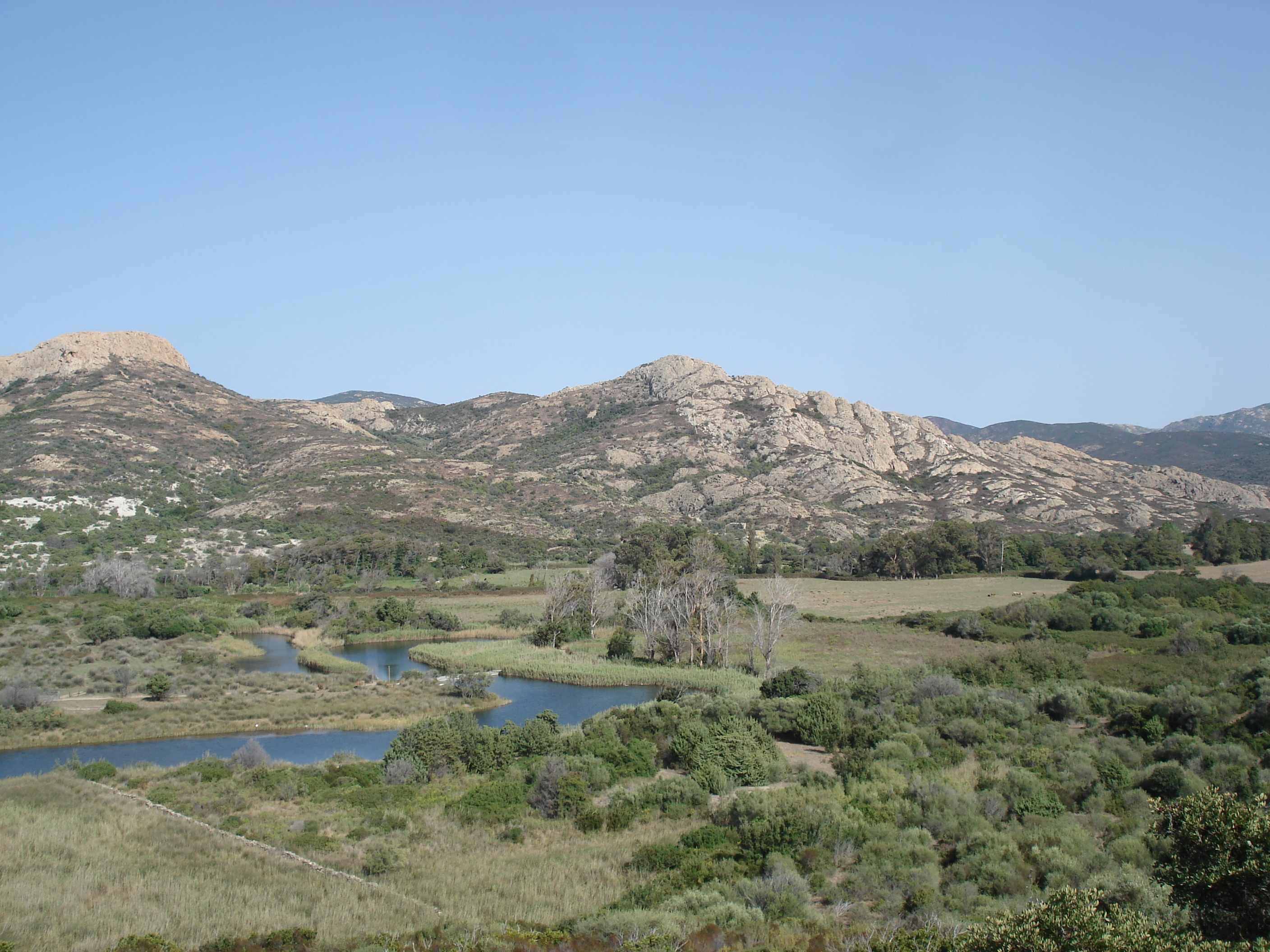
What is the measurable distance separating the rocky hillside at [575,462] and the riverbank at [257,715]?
62.0 meters

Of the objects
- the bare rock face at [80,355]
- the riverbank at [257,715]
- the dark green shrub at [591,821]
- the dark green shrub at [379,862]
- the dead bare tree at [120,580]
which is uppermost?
the bare rock face at [80,355]

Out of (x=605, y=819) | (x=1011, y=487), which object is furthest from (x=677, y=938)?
(x=1011, y=487)

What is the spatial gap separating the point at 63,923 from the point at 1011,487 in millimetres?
136288

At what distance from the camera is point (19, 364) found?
139250 mm

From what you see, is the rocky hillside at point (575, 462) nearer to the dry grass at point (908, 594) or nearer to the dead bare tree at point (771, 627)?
the dry grass at point (908, 594)

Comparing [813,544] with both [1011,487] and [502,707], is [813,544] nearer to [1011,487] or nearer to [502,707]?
[1011,487]

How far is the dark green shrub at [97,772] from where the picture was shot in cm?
2305

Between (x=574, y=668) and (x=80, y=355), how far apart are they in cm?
13013

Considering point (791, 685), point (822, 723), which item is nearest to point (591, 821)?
point (822, 723)

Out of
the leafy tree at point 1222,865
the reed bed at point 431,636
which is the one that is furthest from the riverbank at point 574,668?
the leafy tree at point 1222,865

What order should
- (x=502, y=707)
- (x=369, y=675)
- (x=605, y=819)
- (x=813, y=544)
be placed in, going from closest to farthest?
1. (x=605, y=819)
2. (x=502, y=707)
3. (x=369, y=675)
4. (x=813, y=544)

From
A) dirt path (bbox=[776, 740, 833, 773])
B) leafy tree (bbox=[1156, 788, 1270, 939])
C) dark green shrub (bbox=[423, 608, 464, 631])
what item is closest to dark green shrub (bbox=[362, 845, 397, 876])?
dirt path (bbox=[776, 740, 833, 773])

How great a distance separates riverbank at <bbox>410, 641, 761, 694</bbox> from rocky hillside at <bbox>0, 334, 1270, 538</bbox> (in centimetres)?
5229

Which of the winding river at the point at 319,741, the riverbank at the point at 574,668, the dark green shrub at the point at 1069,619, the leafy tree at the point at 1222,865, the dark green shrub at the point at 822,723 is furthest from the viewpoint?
the dark green shrub at the point at 1069,619
